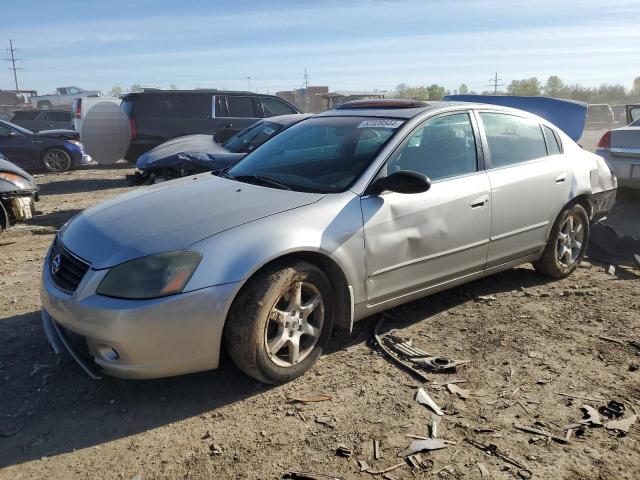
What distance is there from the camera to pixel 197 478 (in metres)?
2.50

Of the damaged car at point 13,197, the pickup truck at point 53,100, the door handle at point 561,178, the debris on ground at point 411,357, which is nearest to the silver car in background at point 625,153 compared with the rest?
the door handle at point 561,178

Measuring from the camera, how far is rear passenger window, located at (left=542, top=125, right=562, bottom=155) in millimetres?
4848

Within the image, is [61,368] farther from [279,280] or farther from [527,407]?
[527,407]

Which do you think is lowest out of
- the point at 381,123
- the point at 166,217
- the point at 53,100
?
the point at 166,217

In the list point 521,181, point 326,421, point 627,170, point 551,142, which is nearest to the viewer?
point 326,421

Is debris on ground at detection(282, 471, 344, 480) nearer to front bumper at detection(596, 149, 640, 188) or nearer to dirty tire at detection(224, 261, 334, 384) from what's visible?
dirty tire at detection(224, 261, 334, 384)

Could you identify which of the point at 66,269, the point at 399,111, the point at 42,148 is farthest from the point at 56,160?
the point at 399,111

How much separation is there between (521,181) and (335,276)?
1962 millimetres

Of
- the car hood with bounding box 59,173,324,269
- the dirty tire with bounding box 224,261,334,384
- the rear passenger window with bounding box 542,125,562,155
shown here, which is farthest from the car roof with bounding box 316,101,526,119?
the dirty tire with bounding box 224,261,334,384

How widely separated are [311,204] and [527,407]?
1.70 meters

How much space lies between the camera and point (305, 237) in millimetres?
3158

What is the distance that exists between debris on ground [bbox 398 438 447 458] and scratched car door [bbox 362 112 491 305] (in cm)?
103

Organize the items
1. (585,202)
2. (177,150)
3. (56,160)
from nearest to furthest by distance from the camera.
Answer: (585,202)
(177,150)
(56,160)

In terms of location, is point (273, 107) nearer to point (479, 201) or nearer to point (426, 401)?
point (479, 201)
